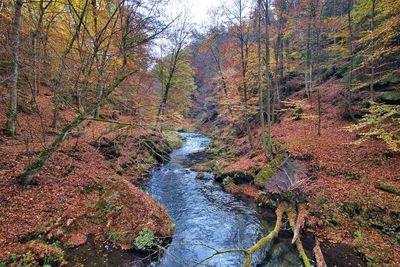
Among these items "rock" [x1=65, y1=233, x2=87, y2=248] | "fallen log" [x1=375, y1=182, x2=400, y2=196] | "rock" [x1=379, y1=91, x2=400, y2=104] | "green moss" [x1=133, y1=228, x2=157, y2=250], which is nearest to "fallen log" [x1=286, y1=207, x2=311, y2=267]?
"fallen log" [x1=375, y1=182, x2=400, y2=196]

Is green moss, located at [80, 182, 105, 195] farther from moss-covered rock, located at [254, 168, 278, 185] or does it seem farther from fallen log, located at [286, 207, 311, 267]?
moss-covered rock, located at [254, 168, 278, 185]

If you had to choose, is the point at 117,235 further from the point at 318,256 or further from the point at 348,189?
the point at 348,189

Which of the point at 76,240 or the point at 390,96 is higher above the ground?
the point at 390,96

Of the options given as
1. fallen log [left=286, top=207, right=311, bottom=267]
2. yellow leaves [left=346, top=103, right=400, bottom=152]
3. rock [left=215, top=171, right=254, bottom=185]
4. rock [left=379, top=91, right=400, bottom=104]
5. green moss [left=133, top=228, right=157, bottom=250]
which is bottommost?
Result: fallen log [left=286, top=207, right=311, bottom=267]

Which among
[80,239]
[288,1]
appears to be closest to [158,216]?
[80,239]

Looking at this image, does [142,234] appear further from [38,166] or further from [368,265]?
[368,265]

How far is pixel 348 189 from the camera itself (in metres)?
8.20

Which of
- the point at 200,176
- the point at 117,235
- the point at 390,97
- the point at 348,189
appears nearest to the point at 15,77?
the point at 117,235

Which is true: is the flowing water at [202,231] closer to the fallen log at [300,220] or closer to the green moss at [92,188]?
the fallen log at [300,220]

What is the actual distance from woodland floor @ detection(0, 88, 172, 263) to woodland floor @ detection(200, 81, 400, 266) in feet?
18.4

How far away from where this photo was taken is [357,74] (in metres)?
14.9

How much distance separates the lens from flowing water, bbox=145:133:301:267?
616cm

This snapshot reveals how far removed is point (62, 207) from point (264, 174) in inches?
338

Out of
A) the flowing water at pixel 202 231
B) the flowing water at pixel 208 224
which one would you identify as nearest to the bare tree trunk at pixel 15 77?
the flowing water at pixel 202 231
